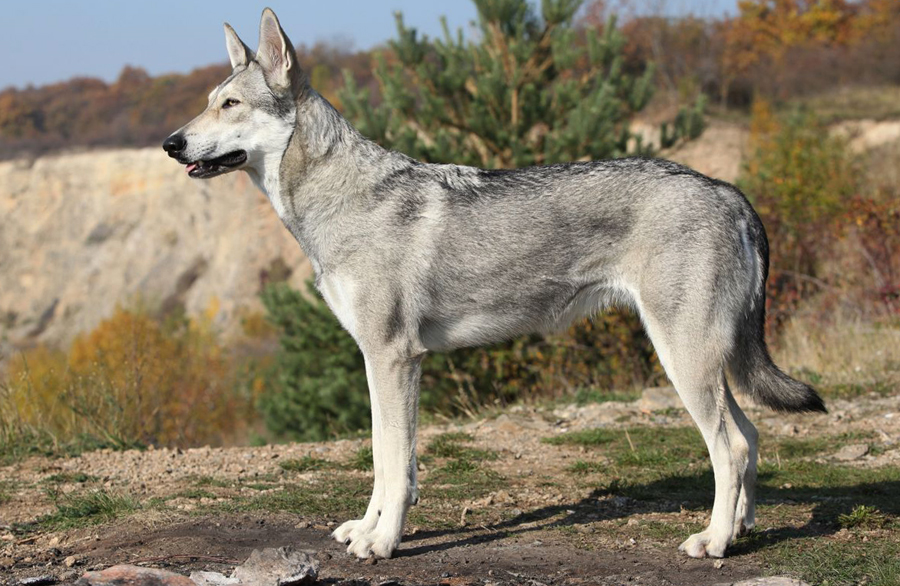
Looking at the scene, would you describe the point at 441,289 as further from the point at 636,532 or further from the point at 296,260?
the point at 296,260

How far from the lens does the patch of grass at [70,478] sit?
7.13 m

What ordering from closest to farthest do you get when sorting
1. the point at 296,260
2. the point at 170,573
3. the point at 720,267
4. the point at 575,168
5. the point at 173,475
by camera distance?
1. the point at 170,573
2. the point at 720,267
3. the point at 575,168
4. the point at 173,475
5. the point at 296,260

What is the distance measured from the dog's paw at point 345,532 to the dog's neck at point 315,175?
154cm

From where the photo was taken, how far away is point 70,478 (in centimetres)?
720

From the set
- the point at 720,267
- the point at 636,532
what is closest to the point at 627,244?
the point at 720,267

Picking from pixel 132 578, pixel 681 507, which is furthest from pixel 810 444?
pixel 132 578

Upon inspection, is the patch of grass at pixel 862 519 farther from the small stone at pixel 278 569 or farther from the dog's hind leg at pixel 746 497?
the small stone at pixel 278 569

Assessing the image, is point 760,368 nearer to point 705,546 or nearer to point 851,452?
point 705,546

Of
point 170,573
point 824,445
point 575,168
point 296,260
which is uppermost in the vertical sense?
point 575,168

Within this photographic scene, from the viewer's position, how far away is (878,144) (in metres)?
35.8

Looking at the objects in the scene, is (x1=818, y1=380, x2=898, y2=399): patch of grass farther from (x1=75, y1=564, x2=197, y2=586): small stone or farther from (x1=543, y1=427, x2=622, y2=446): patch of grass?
(x1=75, y1=564, x2=197, y2=586): small stone

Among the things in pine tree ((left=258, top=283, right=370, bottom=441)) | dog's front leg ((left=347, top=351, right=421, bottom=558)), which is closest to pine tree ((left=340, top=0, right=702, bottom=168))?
pine tree ((left=258, top=283, right=370, bottom=441))

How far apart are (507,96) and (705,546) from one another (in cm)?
1419

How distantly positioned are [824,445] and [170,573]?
235 inches
